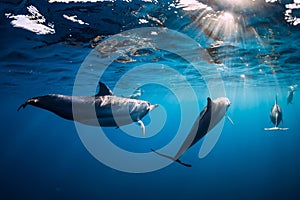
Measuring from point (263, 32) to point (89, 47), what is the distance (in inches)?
388

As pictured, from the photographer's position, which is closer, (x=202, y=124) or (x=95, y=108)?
(x=202, y=124)

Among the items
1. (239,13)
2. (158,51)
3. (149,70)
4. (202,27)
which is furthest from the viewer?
(149,70)

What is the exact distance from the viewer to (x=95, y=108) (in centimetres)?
428

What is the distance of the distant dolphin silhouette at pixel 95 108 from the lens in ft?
12.1

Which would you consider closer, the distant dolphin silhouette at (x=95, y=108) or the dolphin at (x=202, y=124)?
the dolphin at (x=202, y=124)

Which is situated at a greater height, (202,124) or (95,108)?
(202,124)

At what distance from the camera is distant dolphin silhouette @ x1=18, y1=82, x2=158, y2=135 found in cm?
370

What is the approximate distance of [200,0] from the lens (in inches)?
364

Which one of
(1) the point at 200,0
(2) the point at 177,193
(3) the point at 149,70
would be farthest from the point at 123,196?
(1) the point at 200,0

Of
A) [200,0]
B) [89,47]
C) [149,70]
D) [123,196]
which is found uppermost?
[200,0]

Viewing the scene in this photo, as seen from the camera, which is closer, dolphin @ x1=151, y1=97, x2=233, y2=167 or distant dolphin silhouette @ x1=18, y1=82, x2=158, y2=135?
dolphin @ x1=151, y1=97, x2=233, y2=167

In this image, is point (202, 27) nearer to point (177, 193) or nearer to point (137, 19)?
point (137, 19)

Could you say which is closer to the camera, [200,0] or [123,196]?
[200,0]

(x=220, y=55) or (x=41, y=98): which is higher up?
(x=41, y=98)
